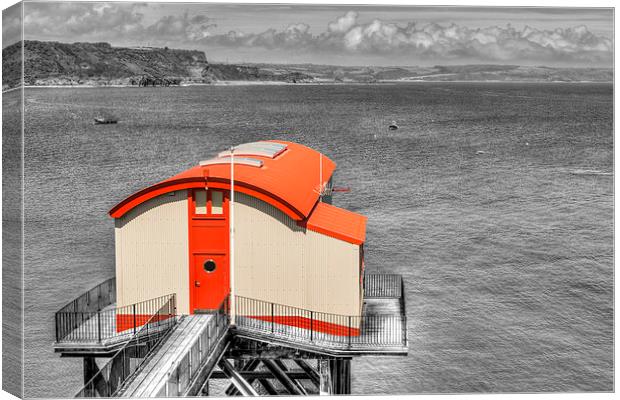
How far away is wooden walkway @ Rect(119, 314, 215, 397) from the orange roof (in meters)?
4.54

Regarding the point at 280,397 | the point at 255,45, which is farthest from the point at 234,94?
the point at 280,397

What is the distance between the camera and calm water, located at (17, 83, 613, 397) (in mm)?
58281

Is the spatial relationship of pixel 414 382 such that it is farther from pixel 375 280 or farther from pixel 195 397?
pixel 195 397

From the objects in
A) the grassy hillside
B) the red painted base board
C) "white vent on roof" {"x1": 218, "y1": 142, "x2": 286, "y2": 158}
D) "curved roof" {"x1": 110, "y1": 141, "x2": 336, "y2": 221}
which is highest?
the grassy hillside

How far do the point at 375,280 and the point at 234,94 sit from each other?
109ft

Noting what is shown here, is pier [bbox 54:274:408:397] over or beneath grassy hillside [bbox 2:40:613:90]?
beneath

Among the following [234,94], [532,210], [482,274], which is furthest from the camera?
[234,94]

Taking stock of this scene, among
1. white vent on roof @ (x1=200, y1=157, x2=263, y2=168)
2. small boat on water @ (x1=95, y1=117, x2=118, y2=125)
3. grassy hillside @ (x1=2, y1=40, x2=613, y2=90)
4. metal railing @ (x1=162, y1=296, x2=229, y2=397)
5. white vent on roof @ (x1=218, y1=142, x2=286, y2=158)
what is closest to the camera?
metal railing @ (x1=162, y1=296, x2=229, y2=397)

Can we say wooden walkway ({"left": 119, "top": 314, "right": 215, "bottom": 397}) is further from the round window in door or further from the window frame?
the window frame

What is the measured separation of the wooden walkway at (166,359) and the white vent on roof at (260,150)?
356 inches

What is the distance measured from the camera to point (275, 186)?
38.2 meters

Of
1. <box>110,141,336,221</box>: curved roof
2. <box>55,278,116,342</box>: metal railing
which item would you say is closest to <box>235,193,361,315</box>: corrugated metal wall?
<box>110,141,336,221</box>: curved roof

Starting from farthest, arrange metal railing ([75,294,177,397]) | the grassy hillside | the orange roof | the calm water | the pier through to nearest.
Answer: the grassy hillside < the calm water < the orange roof < metal railing ([75,294,177,397]) < the pier

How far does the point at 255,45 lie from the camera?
64000 mm
